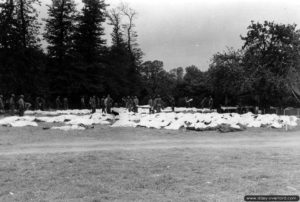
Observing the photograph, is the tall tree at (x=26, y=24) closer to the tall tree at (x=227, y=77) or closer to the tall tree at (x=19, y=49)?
the tall tree at (x=19, y=49)

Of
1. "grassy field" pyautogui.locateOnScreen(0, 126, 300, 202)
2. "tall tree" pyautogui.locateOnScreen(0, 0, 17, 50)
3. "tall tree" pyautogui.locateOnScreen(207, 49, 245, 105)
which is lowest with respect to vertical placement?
"grassy field" pyautogui.locateOnScreen(0, 126, 300, 202)

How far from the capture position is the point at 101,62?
61.5 metres

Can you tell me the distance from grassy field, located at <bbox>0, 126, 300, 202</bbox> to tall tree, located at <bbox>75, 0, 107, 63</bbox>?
1720 inches

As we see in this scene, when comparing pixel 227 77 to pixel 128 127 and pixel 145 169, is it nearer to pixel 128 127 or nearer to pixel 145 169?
pixel 128 127

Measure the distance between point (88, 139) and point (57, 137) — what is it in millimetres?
1633

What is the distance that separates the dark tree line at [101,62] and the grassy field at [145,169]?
91.1 ft

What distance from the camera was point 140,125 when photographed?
77.9 ft

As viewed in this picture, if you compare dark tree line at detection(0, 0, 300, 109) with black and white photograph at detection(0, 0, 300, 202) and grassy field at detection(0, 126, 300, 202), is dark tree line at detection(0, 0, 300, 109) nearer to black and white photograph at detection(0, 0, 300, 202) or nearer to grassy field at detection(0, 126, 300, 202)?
black and white photograph at detection(0, 0, 300, 202)

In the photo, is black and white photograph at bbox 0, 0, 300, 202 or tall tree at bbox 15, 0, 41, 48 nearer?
black and white photograph at bbox 0, 0, 300, 202

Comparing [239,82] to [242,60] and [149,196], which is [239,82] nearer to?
[242,60]

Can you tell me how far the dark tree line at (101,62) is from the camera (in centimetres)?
4284

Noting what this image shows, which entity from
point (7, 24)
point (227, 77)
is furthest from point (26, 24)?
point (227, 77)

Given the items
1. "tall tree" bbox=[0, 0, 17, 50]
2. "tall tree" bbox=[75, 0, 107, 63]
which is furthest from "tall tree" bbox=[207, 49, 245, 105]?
"tall tree" bbox=[0, 0, 17, 50]

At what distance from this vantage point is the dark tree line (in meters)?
42.8
